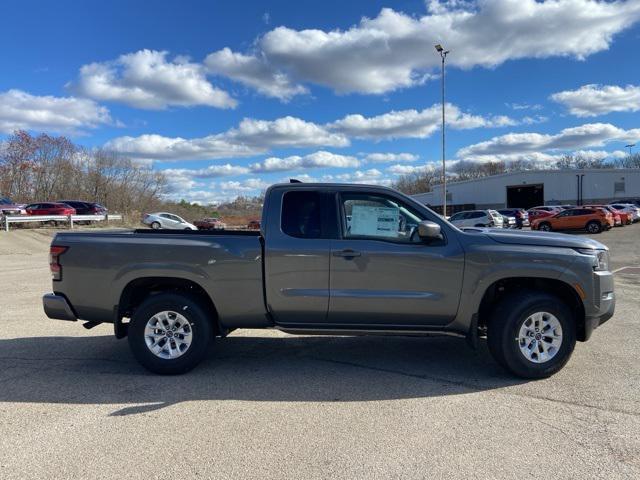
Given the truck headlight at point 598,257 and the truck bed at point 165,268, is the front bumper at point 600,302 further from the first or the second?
the truck bed at point 165,268

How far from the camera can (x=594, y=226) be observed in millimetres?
31469

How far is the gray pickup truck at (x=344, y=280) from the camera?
4.83m

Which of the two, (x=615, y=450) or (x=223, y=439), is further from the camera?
(x=223, y=439)

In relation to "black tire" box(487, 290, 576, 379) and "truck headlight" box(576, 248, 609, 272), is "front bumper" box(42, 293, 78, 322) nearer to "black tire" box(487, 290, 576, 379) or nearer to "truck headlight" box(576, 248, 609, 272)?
"black tire" box(487, 290, 576, 379)

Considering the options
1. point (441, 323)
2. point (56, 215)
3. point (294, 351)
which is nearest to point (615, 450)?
point (441, 323)

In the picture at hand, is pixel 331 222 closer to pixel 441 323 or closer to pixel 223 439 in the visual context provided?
pixel 441 323

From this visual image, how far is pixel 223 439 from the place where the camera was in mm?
3691

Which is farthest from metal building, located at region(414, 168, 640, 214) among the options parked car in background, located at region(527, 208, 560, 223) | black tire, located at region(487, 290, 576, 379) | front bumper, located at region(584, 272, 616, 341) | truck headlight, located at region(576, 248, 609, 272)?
black tire, located at region(487, 290, 576, 379)

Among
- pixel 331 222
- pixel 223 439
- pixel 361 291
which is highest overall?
pixel 331 222

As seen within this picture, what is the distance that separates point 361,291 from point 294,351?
1.59 m

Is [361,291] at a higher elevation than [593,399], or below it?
higher

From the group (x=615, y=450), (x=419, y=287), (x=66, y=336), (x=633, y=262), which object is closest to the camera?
(x=615, y=450)

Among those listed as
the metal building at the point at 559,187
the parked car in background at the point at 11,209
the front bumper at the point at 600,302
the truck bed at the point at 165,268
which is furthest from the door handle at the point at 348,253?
the metal building at the point at 559,187

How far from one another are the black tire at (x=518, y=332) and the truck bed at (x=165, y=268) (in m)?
2.36
